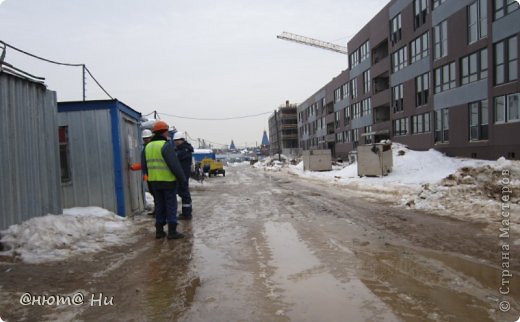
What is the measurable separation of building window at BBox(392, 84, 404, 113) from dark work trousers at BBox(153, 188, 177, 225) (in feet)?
107

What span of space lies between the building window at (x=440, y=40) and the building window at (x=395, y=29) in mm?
6849

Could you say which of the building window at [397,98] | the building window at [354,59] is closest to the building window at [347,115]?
the building window at [354,59]

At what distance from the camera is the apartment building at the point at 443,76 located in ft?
73.4

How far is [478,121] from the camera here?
82.0 ft

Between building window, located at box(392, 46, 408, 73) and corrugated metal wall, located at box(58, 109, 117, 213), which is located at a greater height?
building window, located at box(392, 46, 408, 73)

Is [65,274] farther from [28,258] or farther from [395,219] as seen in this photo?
[395,219]

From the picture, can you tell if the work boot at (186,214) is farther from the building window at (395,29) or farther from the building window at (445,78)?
the building window at (395,29)

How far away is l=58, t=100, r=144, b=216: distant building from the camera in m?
8.95

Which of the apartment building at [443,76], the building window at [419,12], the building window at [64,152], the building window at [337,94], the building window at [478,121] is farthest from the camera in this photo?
the building window at [337,94]

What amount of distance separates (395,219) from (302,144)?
3247 inches

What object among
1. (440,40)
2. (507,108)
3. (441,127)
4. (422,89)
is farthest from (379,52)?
(507,108)

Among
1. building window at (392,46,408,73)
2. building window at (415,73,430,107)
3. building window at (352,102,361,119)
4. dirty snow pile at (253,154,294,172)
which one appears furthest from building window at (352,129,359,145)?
building window at (415,73,430,107)

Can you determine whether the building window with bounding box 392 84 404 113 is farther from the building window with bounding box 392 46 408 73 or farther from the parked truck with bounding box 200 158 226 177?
the parked truck with bounding box 200 158 226 177

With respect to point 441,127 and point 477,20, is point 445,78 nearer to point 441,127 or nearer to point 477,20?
point 441,127
